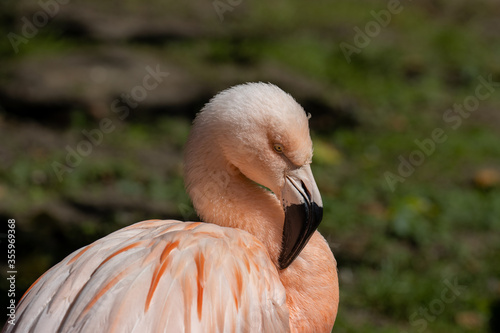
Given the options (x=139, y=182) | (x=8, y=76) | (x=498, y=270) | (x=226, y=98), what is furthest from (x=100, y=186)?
(x=498, y=270)

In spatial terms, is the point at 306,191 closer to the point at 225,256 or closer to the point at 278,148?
the point at 278,148

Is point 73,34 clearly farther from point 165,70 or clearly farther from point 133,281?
point 133,281

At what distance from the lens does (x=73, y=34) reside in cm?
723

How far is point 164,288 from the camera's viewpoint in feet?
7.92

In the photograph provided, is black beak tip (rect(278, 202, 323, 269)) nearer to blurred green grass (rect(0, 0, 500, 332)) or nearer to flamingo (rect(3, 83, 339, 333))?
flamingo (rect(3, 83, 339, 333))

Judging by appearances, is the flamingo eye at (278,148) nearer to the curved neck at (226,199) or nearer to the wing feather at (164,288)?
the curved neck at (226,199)

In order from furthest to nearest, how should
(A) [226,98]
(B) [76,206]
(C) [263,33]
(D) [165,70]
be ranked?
(C) [263,33] < (D) [165,70] < (B) [76,206] < (A) [226,98]

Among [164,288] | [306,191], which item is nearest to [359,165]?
[306,191]

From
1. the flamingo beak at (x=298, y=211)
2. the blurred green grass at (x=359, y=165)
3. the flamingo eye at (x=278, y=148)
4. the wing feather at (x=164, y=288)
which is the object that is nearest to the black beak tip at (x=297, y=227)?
the flamingo beak at (x=298, y=211)

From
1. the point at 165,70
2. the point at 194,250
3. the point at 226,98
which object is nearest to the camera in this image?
the point at 194,250

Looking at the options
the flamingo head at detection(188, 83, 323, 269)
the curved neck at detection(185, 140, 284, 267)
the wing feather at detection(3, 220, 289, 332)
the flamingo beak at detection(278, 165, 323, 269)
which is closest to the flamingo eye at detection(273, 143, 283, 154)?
the flamingo head at detection(188, 83, 323, 269)

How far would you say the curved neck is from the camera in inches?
111

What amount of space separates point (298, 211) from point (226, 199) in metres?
0.36

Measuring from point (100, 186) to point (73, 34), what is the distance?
2.81 metres
